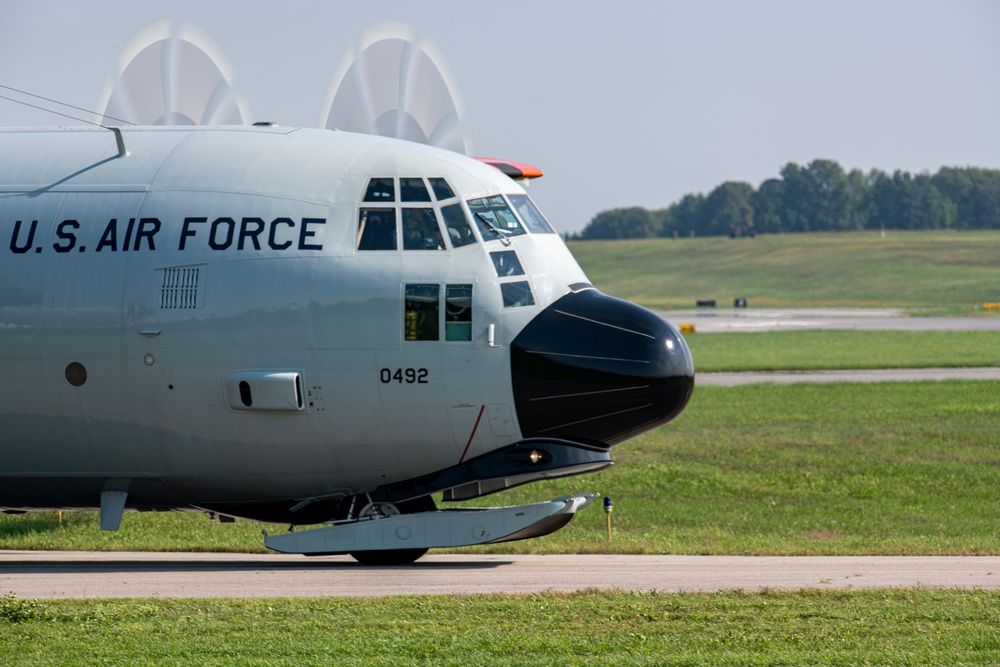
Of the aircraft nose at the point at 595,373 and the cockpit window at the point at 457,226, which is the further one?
the cockpit window at the point at 457,226

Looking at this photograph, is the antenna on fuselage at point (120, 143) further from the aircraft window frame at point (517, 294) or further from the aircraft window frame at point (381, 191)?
the aircraft window frame at point (517, 294)

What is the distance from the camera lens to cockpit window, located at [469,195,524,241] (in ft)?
51.6

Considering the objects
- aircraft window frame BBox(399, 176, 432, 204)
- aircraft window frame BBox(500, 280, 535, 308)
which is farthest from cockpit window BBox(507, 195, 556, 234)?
aircraft window frame BBox(399, 176, 432, 204)

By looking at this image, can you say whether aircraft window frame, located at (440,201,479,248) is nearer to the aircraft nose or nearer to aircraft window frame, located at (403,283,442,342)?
aircraft window frame, located at (403,283,442,342)

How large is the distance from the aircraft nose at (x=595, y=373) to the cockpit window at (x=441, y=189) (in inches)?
72.3

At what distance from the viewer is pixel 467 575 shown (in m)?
15.6

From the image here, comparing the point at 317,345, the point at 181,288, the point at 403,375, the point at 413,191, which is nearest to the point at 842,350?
the point at 413,191

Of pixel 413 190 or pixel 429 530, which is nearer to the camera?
pixel 429 530

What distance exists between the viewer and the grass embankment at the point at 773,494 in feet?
65.5

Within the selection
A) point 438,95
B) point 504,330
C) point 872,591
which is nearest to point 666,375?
point 504,330

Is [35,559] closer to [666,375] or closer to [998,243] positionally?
[666,375]

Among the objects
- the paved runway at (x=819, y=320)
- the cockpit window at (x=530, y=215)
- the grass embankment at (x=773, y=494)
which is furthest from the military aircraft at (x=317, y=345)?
the paved runway at (x=819, y=320)

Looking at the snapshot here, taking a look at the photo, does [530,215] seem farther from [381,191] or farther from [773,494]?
[773,494]

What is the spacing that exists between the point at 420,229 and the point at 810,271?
13250 centimetres
